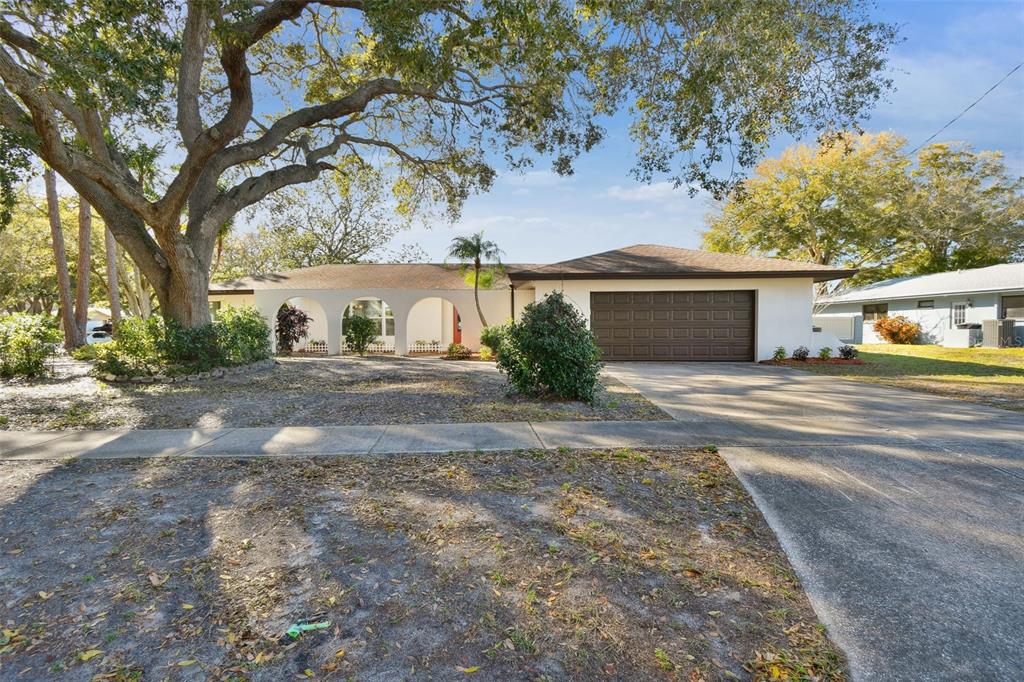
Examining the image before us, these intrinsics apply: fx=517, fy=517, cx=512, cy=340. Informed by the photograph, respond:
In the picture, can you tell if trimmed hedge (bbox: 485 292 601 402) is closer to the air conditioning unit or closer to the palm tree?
the palm tree

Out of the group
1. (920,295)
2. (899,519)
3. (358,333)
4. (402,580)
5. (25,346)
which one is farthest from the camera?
(920,295)

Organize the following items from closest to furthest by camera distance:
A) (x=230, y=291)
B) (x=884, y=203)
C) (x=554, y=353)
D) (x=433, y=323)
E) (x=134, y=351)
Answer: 1. (x=554, y=353)
2. (x=134, y=351)
3. (x=230, y=291)
4. (x=433, y=323)
5. (x=884, y=203)

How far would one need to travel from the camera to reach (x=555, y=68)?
32.9ft

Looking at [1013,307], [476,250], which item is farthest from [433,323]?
[1013,307]

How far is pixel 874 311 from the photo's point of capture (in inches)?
1089

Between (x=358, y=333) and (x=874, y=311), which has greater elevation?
(x=874, y=311)

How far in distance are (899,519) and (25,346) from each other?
14.6m

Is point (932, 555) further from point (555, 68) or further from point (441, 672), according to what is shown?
point (555, 68)

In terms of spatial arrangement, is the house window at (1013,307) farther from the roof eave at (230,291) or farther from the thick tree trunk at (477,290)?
the roof eave at (230,291)

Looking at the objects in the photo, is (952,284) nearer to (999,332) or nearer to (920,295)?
(920,295)

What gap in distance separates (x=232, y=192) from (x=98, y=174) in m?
3.23

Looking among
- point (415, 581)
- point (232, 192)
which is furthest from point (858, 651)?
point (232, 192)

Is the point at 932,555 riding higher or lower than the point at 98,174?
lower

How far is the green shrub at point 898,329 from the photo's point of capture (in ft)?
78.0
